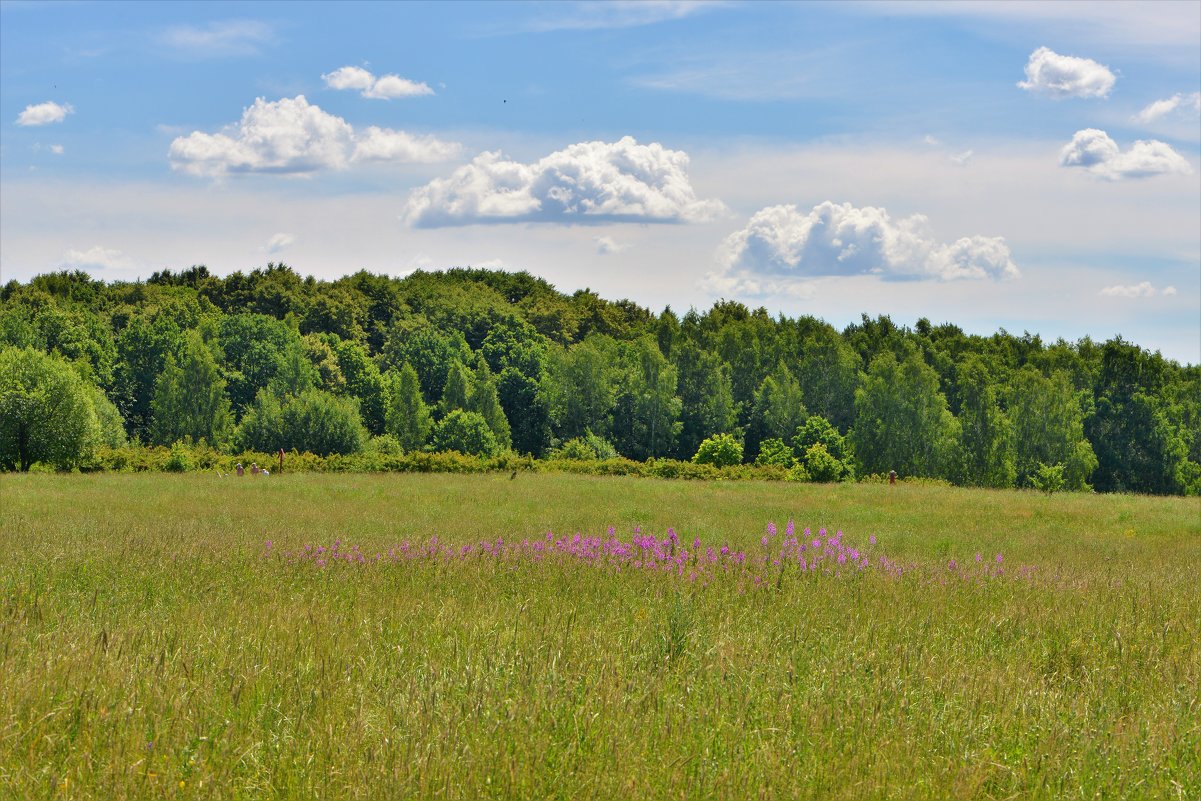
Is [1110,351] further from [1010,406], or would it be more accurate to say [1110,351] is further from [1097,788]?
[1097,788]

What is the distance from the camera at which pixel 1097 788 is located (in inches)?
164

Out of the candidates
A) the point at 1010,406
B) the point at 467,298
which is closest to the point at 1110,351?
the point at 1010,406

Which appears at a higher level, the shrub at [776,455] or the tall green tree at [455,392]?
the tall green tree at [455,392]

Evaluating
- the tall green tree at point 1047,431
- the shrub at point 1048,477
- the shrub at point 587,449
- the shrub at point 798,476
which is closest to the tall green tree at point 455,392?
the shrub at point 587,449

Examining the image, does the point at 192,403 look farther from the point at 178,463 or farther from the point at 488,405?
the point at 178,463

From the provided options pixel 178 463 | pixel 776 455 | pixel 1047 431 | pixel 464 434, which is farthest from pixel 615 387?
pixel 178 463

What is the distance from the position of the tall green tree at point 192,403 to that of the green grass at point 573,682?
60.9 metres

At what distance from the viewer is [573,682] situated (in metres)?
4.93

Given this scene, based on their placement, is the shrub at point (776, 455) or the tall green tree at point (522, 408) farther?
the tall green tree at point (522, 408)

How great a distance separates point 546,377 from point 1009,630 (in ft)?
235

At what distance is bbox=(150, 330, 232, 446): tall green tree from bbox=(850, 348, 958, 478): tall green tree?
44401 mm

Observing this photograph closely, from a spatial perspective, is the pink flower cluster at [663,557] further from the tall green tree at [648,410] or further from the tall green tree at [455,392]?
the tall green tree at [648,410]

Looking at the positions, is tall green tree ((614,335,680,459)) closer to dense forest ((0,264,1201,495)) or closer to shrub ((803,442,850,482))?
dense forest ((0,264,1201,495))

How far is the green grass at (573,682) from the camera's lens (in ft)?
13.4
